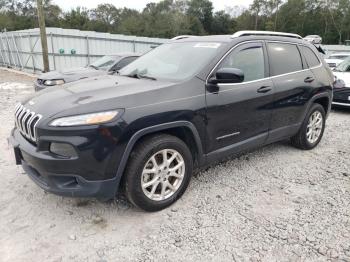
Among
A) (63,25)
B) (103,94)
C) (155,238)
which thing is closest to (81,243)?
(155,238)

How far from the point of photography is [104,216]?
320cm

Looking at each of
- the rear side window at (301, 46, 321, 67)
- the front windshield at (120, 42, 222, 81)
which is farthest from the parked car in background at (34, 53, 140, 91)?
the rear side window at (301, 46, 321, 67)

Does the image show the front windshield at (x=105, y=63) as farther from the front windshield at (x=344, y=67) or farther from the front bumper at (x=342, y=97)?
the front windshield at (x=344, y=67)

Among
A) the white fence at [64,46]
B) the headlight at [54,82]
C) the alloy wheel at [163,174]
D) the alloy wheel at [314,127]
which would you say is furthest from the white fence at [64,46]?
the alloy wheel at [163,174]

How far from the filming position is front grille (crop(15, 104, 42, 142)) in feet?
9.41

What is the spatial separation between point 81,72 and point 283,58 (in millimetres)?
5732

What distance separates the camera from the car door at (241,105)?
3.49 meters

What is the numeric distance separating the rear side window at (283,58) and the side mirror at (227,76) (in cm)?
103

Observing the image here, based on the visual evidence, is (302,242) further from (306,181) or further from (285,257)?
(306,181)

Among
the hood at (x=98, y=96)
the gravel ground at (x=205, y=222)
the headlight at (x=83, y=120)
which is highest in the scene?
the hood at (x=98, y=96)

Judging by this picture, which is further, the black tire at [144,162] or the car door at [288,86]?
the car door at [288,86]

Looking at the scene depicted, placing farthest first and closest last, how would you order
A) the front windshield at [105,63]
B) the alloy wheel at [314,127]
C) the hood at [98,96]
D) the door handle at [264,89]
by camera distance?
the front windshield at [105,63], the alloy wheel at [314,127], the door handle at [264,89], the hood at [98,96]

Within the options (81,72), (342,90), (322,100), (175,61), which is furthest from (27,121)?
(342,90)

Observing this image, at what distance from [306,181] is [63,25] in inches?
2404
